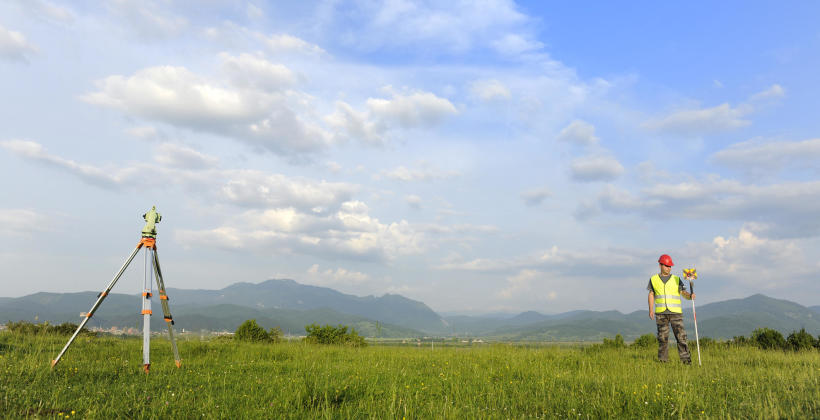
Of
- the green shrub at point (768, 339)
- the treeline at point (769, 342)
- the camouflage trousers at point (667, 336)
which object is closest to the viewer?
the camouflage trousers at point (667, 336)

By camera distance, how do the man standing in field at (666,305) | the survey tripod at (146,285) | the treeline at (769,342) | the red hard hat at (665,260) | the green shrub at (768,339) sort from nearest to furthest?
1. the survey tripod at (146,285)
2. the man standing in field at (666,305)
3. the red hard hat at (665,260)
4. the treeline at (769,342)
5. the green shrub at (768,339)

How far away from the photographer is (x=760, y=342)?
69.1ft

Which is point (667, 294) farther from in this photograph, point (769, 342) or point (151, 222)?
point (151, 222)

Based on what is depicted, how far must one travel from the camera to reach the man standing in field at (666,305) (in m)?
14.1

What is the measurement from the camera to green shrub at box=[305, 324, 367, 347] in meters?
22.9

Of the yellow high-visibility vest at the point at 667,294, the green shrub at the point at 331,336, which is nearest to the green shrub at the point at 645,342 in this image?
the yellow high-visibility vest at the point at 667,294

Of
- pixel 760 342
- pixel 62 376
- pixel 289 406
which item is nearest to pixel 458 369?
pixel 289 406

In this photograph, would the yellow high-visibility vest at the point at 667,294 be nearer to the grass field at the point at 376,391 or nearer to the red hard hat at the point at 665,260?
the red hard hat at the point at 665,260

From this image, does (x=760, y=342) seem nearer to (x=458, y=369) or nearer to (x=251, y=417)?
(x=458, y=369)

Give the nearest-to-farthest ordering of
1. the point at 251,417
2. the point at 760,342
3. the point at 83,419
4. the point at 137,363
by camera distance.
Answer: the point at 83,419 < the point at 251,417 < the point at 137,363 < the point at 760,342

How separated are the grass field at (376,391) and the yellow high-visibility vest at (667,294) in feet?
9.58

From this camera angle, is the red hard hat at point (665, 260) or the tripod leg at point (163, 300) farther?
the red hard hat at point (665, 260)

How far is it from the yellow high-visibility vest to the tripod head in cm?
1596

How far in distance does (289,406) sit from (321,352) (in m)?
9.41
